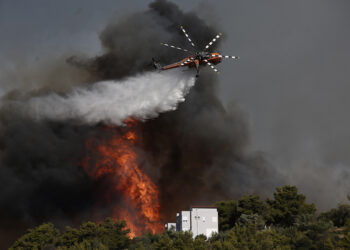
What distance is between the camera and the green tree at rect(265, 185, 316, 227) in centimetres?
9531

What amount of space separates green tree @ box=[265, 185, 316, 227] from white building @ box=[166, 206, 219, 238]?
1265 centimetres

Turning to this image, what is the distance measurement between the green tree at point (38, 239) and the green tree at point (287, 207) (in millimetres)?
53536

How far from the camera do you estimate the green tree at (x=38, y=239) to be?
102 metres

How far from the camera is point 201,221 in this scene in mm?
100375

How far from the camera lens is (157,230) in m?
124

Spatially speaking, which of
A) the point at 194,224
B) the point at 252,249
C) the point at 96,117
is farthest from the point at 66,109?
the point at 252,249

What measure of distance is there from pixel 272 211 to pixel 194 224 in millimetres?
18705

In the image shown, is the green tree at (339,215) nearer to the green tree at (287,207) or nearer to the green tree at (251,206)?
the green tree at (287,207)

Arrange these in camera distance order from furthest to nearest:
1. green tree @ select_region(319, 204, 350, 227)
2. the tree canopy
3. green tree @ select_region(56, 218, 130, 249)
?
1. green tree @ select_region(56, 218, 130, 249)
2. green tree @ select_region(319, 204, 350, 227)
3. the tree canopy

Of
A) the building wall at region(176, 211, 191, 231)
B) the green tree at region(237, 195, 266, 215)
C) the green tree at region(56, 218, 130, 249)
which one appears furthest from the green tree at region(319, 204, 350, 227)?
the green tree at region(56, 218, 130, 249)

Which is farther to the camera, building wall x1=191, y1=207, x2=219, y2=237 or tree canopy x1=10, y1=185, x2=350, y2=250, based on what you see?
building wall x1=191, y1=207, x2=219, y2=237

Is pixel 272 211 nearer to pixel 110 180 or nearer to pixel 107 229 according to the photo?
pixel 107 229

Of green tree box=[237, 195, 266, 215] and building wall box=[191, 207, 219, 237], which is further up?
green tree box=[237, 195, 266, 215]

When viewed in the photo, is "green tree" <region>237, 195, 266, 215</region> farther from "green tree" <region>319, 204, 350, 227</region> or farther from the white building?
"green tree" <region>319, 204, 350, 227</region>
